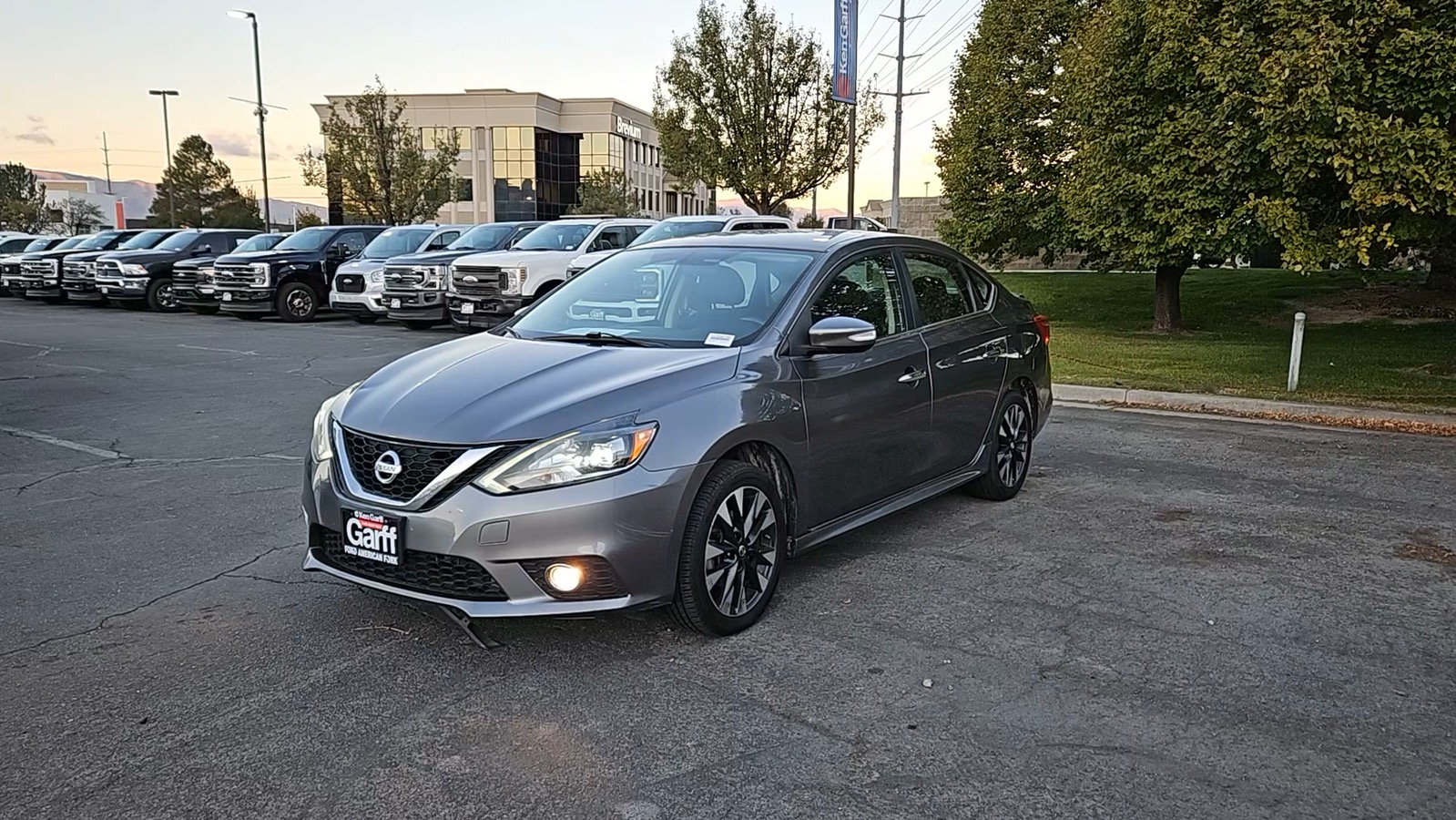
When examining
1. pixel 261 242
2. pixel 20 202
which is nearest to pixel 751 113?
pixel 261 242

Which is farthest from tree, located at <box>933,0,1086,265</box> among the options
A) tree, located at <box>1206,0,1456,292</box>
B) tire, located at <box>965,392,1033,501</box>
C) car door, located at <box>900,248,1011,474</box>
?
car door, located at <box>900,248,1011,474</box>

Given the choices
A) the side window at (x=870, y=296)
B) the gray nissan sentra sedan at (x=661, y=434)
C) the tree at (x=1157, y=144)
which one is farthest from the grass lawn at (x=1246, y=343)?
the gray nissan sentra sedan at (x=661, y=434)

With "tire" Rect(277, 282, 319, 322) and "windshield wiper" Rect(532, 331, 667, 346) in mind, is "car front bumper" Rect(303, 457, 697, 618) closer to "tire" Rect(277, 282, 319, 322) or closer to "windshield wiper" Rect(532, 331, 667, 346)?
"windshield wiper" Rect(532, 331, 667, 346)

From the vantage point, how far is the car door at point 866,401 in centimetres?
485

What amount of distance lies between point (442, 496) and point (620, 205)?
61.8m

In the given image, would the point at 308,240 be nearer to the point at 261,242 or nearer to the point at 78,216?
the point at 261,242

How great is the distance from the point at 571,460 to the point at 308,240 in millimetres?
19685

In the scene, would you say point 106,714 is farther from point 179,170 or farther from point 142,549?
point 179,170

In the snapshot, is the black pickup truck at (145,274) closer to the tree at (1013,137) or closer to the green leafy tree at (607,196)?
the tree at (1013,137)

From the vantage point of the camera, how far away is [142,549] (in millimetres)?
5445

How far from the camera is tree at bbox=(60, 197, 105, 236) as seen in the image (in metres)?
68.4

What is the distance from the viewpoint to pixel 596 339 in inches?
196

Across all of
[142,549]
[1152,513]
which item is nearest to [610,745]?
[142,549]

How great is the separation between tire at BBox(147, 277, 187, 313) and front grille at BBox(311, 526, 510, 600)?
2141cm
